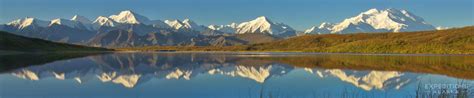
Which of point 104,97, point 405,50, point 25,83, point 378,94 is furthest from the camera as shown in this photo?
Result: point 405,50

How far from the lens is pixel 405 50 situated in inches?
7849

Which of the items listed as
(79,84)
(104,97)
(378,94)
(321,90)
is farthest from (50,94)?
(378,94)

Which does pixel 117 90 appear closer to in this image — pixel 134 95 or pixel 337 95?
pixel 134 95

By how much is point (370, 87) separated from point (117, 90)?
15.7m

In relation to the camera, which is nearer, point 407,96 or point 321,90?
point 407,96

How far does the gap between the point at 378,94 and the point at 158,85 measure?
46.5ft

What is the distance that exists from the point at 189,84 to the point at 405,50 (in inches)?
6992

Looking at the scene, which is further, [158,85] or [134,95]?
[158,85]

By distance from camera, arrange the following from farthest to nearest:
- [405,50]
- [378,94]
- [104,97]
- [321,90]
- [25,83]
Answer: [405,50] → [25,83] → [321,90] → [378,94] → [104,97]

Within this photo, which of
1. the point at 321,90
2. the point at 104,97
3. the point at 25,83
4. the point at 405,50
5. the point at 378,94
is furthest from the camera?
the point at 405,50

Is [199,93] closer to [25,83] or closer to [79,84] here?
[79,84]

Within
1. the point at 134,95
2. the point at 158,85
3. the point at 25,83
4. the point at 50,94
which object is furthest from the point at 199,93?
the point at 25,83

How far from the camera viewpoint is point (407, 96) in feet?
92.4

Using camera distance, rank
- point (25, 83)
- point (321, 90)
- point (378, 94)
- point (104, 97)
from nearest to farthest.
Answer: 1. point (104, 97)
2. point (378, 94)
3. point (321, 90)
4. point (25, 83)
